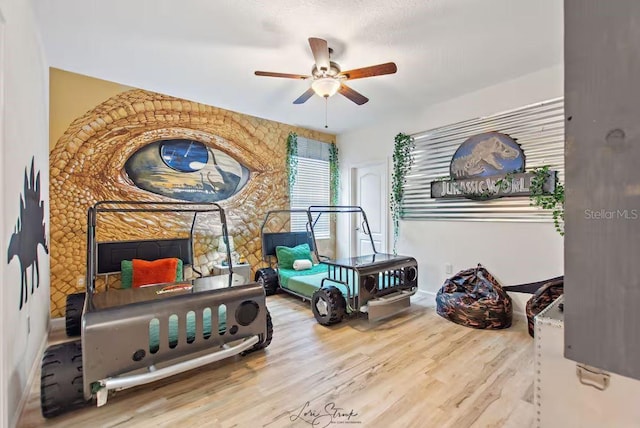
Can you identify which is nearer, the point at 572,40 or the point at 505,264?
the point at 572,40

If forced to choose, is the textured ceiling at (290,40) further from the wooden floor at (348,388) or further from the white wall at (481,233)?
the wooden floor at (348,388)

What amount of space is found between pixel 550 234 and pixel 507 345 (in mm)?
1327

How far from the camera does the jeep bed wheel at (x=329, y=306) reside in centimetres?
319

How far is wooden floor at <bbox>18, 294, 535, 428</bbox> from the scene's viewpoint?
6.04 ft

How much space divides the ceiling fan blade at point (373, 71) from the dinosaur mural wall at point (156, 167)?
243cm

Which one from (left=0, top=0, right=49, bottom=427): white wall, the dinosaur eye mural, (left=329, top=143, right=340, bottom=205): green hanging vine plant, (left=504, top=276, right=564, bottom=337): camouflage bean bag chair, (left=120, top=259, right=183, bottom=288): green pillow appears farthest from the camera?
(left=329, top=143, right=340, bottom=205): green hanging vine plant

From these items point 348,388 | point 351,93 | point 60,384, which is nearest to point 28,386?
point 60,384

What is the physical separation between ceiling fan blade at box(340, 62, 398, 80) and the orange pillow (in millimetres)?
2837

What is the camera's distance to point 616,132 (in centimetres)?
45

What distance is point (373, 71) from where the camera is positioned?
8.64ft

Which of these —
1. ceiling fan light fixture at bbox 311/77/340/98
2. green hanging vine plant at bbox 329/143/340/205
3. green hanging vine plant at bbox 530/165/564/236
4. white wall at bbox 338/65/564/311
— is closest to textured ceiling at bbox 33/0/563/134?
white wall at bbox 338/65/564/311

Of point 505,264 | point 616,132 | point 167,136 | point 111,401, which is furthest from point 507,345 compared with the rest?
point 167,136

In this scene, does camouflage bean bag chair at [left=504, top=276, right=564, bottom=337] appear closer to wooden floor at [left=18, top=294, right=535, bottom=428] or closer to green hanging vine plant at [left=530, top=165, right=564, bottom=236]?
wooden floor at [left=18, top=294, right=535, bottom=428]

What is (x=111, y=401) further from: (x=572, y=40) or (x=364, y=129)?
(x=364, y=129)
